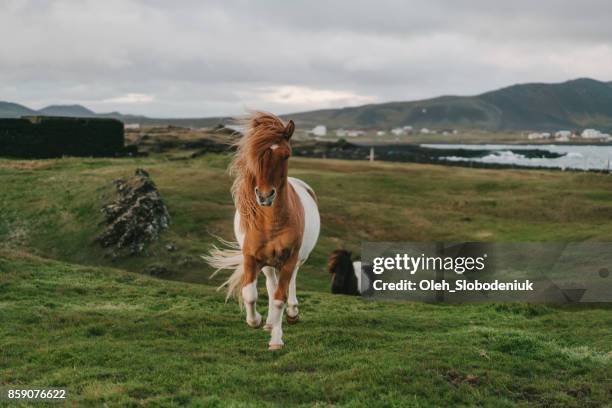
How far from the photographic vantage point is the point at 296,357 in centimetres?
1111

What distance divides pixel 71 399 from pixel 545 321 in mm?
13581

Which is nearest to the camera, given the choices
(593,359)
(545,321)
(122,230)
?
(593,359)

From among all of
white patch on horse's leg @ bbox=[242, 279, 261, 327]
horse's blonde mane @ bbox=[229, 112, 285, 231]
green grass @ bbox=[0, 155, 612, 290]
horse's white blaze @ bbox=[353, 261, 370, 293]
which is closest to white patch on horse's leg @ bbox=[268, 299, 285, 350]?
white patch on horse's leg @ bbox=[242, 279, 261, 327]

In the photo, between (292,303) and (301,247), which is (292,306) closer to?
(292,303)

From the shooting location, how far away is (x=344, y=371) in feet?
33.3

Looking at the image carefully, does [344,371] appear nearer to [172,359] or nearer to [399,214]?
[172,359]

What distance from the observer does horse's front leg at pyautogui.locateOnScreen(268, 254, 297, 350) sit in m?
11.3

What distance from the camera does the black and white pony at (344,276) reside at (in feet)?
86.2

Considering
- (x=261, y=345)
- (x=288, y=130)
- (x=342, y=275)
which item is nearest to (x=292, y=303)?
(x=261, y=345)

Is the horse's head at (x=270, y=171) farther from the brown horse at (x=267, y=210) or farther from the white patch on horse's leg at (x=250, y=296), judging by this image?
the white patch on horse's leg at (x=250, y=296)

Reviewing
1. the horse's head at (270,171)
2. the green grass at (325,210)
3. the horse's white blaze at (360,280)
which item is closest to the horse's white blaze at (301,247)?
the horse's head at (270,171)

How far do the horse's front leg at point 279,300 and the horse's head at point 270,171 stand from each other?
4.94 ft

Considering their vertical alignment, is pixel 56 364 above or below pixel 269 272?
below

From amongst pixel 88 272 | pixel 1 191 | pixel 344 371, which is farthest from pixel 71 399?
pixel 1 191
